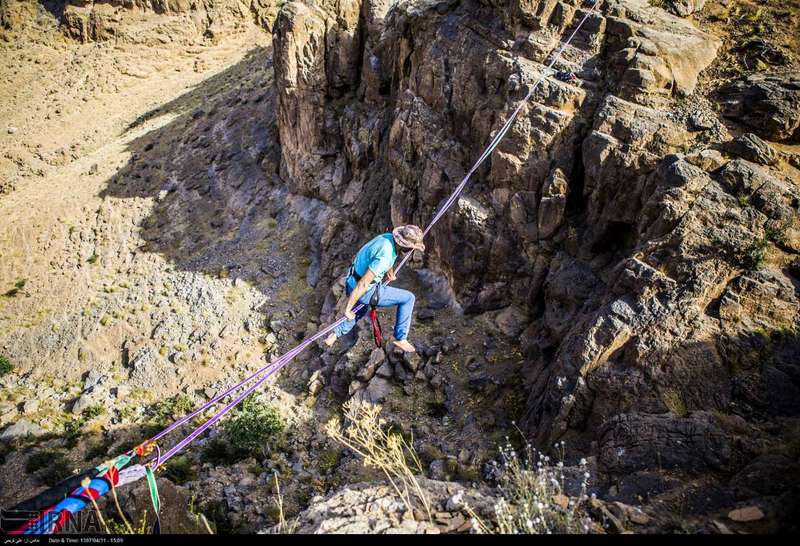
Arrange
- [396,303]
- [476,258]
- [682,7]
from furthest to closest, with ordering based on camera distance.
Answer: [476,258], [682,7], [396,303]

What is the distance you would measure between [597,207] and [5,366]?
24.5 meters

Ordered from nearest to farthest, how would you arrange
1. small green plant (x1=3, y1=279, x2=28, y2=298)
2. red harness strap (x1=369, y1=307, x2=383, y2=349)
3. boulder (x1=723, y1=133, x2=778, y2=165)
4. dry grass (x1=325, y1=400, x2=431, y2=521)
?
dry grass (x1=325, y1=400, x2=431, y2=521) → red harness strap (x1=369, y1=307, x2=383, y2=349) → boulder (x1=723, y1=133, x2=778, y2=165) → small green plant (x1=3, y1=279, x2=28, y2=298)

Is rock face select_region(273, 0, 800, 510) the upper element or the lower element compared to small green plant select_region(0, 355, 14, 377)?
upper

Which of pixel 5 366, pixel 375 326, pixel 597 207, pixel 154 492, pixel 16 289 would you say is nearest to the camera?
pixel 154 492

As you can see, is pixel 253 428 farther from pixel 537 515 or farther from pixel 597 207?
pixel 597 207

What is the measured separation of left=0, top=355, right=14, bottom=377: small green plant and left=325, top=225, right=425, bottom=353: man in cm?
Result: 1887

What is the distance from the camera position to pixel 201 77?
36375 millimetres

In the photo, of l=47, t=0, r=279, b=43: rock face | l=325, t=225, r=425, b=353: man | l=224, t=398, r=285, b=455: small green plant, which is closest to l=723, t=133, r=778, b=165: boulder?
l=325, t=225, r=425, b=353: man

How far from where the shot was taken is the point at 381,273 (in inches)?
331

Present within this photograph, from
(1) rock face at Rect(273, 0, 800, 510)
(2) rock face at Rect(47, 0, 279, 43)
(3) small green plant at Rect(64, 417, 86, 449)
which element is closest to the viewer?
(1) rock face at Rect(273, 0, 800, 510)

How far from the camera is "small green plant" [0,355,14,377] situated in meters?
19.9

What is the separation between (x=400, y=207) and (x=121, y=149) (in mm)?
22743

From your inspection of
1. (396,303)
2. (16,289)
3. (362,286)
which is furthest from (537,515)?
(16,289)

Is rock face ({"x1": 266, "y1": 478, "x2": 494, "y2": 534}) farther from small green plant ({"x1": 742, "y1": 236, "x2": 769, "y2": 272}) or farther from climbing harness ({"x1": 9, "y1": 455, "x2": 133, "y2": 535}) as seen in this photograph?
small green plant ({"x1": 742, "y1": 236, "x2": 769, "y2": 272})
